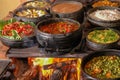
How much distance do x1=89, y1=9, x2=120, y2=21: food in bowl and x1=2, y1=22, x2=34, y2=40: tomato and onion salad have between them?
2.81 ft

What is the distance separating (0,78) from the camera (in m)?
3.08

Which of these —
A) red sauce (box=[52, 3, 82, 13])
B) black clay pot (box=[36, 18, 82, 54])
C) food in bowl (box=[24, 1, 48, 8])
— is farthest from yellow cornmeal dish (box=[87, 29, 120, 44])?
food in bowl (box=[24, 1, 48, 8])

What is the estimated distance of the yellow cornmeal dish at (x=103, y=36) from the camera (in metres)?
3.18

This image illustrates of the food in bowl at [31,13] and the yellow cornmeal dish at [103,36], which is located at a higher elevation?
the food in bowl at [31,13]

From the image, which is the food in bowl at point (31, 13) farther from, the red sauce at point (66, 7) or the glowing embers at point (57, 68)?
the glowing embers at point (57, 68)

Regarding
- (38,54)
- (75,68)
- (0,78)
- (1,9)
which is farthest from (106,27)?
(1,9)

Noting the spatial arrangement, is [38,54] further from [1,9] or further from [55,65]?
[1,9]

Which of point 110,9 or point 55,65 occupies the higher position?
point 110,9

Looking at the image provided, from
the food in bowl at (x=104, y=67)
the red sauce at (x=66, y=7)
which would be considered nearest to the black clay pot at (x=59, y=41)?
the food in bowl at (x=104, y=67)

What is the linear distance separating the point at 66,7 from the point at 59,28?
623 millimetres

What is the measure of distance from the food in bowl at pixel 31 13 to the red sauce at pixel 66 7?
0.65 feet

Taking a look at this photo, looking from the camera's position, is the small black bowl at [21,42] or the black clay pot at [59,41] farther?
the small black bowl at [21,42]

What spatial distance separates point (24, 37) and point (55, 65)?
1.67 feet

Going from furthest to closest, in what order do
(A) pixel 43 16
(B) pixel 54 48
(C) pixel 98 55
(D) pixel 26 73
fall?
(A) pixel 43 16 → (D) pixel 26 73 → (B) pixel 54 48 → (C) pixel 98 55
